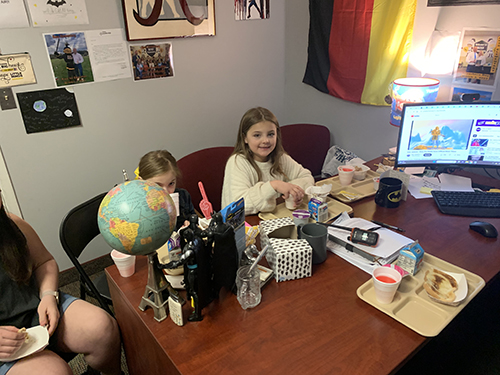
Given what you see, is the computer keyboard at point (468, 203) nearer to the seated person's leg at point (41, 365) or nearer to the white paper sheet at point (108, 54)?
the seated person's leg at point (41, 365)

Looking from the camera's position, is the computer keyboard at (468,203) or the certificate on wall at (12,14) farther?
the certificate on wall at (12,14)

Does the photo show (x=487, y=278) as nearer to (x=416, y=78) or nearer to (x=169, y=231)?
(x=169, y=231)

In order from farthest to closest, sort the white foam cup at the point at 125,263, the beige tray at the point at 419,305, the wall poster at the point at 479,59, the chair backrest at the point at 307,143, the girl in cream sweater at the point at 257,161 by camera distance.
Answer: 1. the chair backrest at the point at 307,143
2. the wall poster at the point at 479,59
3. the girl in cream sweater at the point at 257,161
4. the white foam cup at the point at 125,263
5. the beige tray at the point at 419,305

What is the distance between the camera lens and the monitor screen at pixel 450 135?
1.75 metres

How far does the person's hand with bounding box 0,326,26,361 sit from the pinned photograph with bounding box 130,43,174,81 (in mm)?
1806

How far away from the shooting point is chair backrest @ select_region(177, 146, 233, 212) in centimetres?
208

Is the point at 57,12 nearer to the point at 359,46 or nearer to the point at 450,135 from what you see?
the point at 359,46

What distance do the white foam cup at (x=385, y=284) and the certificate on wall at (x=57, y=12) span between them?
2.22 m

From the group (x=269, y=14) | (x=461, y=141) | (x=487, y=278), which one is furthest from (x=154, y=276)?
(x=269, y=14)

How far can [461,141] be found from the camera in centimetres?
182

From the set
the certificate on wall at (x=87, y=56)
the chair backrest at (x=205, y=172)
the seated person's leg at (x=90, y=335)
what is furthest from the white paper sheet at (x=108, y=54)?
the seated person's leg at (x=90, y=335)

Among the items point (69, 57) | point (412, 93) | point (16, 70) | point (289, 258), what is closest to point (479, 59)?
point (412, 93)

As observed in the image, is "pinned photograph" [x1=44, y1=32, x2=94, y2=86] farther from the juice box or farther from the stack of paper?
the stack of paper

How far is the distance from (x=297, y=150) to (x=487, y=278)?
1826mm
